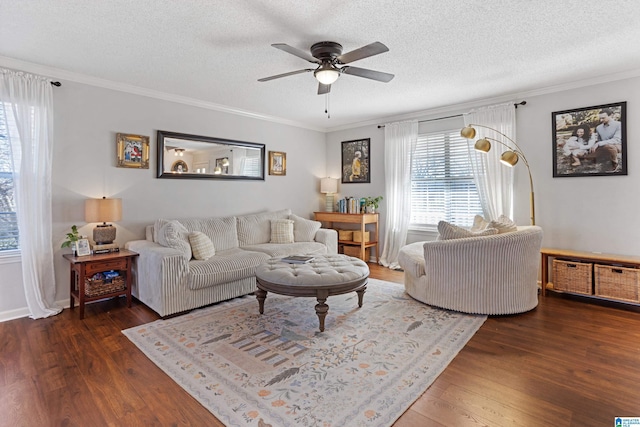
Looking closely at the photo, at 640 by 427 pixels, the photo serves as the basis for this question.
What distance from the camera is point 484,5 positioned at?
89.6 inches

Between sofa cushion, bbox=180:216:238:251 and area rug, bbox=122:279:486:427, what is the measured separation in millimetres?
996

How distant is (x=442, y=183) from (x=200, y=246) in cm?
365

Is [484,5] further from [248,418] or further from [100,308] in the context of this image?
[100,308]

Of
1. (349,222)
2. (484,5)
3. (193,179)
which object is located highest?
(484,5)

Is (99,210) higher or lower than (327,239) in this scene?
higher

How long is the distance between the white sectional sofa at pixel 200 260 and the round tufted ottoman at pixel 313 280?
61cm

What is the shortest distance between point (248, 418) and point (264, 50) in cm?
286

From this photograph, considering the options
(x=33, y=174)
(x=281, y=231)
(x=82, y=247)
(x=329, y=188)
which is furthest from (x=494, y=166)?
(x=33, y=174)

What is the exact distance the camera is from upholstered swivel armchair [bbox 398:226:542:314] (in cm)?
311

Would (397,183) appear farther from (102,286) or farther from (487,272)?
(102,286)

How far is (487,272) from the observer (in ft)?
10.3

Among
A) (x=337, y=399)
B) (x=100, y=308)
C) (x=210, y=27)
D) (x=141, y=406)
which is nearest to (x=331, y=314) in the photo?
(x=337, y=399)

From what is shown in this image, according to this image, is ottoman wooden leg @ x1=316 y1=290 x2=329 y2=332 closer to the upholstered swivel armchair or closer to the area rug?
the area rug

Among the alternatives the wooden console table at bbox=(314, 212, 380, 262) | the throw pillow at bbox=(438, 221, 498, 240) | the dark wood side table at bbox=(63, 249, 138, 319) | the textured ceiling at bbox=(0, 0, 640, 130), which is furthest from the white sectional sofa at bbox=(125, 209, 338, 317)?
the throw pillow at bbox=(438, 221, 498, 240)
